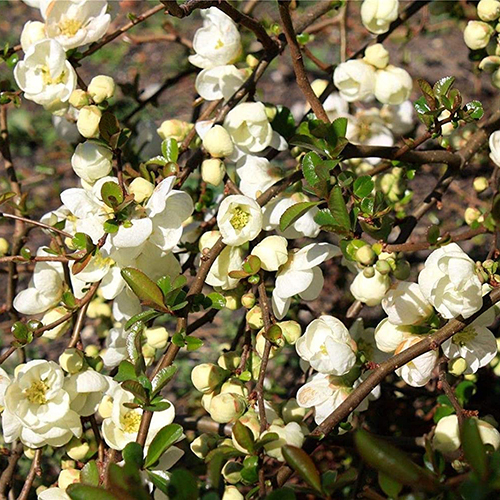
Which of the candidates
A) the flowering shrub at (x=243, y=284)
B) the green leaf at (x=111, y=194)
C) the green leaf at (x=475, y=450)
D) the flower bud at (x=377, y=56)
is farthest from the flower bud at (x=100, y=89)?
the green leaf at (x=475, y=450)

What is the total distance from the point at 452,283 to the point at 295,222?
10.5 inches

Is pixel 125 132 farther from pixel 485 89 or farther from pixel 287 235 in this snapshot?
pixel 485 89

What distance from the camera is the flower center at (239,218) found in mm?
1001

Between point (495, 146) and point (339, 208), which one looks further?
point (495, 146)

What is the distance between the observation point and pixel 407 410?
1632 mm

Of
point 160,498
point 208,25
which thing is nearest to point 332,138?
point 208,25

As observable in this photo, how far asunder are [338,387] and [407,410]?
696mm

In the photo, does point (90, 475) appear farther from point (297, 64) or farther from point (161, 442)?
point (297, 64)

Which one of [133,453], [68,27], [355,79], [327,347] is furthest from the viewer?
[355,79]

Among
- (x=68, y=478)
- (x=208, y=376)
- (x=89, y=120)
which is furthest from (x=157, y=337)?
(x=89, y=120)

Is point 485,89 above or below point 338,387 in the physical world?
below

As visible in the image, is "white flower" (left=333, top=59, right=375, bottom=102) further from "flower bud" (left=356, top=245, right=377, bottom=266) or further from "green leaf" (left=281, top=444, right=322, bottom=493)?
"green leaf" (left=281, top=444, right=322, bottom=493)

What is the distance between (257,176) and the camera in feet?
3.75

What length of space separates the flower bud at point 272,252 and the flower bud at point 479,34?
21.3 inches
